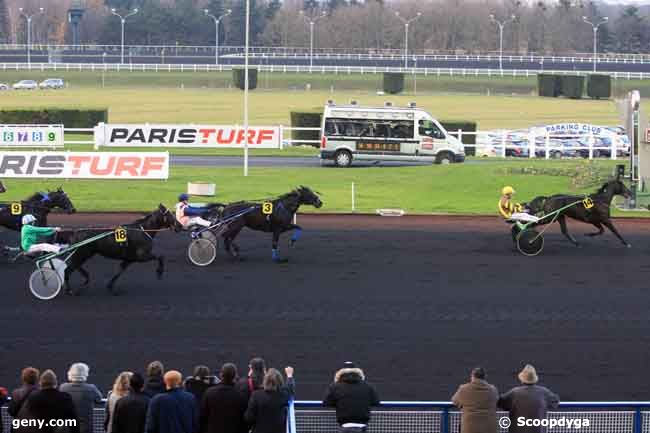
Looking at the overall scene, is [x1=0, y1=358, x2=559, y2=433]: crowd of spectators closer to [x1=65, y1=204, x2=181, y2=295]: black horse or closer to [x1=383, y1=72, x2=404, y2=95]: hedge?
[x1=65, y1=204, x2=181, y2=295]: black horse

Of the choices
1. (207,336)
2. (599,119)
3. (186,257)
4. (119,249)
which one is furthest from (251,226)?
(599,119)

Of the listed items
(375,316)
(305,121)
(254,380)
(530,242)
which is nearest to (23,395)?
(254,380)

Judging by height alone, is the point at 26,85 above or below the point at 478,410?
above

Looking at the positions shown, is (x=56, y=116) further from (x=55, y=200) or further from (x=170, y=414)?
(x=170, y=414)

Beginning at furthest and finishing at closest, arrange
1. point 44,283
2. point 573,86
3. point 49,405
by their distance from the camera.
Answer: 1. point 573,86
2. point 44,283
3. point 49,405

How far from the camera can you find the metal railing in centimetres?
907

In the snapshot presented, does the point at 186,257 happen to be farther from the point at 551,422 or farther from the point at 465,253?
the point at 551,422

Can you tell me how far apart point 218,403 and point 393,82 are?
245 ft

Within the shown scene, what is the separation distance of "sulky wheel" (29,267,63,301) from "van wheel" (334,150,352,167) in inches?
827

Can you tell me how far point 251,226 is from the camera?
64.3 ft

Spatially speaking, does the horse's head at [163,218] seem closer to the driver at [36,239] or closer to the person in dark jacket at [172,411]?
the driver at [36,239]

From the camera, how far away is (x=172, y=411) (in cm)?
873

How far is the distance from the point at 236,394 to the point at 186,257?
1138 cm

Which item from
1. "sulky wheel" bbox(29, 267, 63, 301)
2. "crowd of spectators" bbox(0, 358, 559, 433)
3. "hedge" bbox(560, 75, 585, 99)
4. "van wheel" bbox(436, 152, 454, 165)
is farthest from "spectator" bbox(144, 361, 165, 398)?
"hedge" bbox(560, 75, 585, 99)
